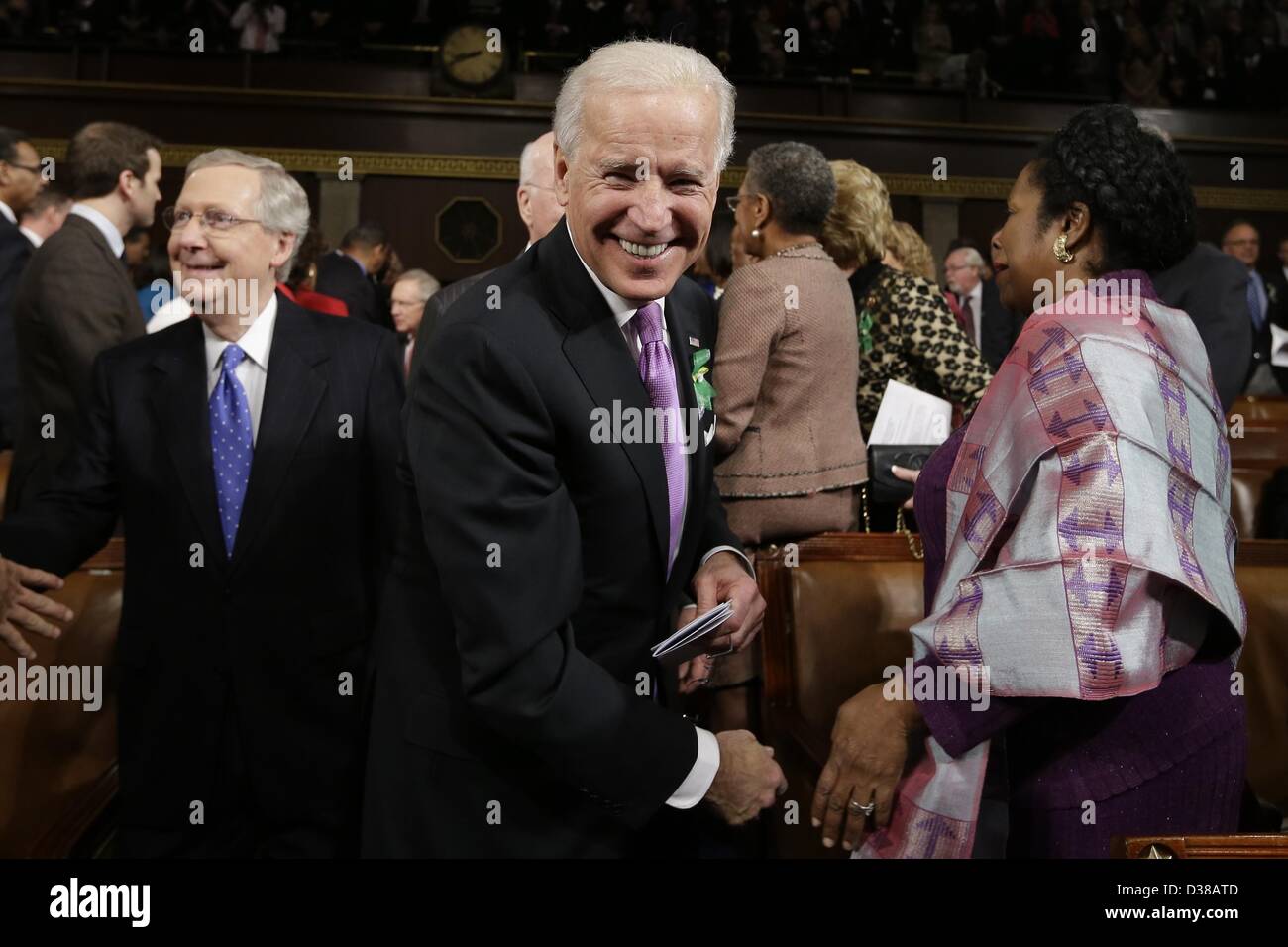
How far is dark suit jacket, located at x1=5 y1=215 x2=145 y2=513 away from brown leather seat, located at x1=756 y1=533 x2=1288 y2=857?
66.9 inches

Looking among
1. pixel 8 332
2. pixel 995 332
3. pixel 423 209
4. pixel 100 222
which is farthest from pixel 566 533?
pixel 423 209

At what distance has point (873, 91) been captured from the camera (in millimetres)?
9984

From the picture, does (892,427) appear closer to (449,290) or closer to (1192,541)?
(449,290)

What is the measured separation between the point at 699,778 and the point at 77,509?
1.10m

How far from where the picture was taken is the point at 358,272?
5.59 meters

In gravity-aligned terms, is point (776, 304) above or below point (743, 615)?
above

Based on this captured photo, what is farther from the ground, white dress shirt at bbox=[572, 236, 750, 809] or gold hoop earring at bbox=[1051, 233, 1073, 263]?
gold hoop earring at bbox=[1051, 233, 1073, 263]

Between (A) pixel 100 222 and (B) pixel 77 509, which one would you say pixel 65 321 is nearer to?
(A) pixel 100 222

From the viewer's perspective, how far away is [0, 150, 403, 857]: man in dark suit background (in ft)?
5.86

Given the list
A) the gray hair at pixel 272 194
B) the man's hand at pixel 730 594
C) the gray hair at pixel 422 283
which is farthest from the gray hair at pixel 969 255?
the man's hand at pixel 730 594

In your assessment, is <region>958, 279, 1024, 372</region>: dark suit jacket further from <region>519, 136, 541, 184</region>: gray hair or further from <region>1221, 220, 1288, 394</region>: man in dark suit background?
<region>519, 136, 541, 184</region>: gray hair

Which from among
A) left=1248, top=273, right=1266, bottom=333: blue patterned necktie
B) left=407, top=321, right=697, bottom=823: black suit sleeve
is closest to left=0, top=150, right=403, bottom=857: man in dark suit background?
left=407, top=321, right=697, bottom=823: black suit sleeve

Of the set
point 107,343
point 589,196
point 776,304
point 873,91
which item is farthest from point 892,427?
point 873,91
